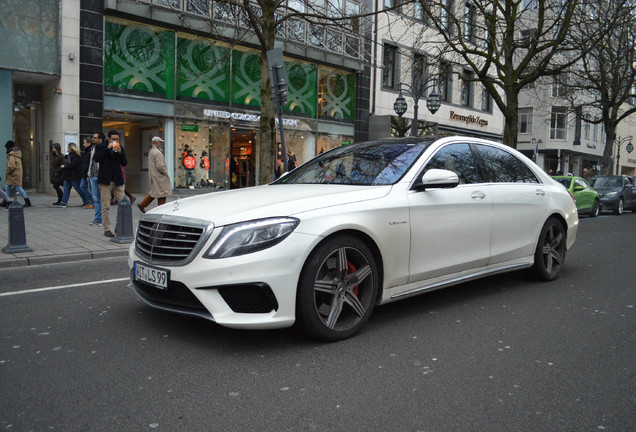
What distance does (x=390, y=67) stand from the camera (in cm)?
2666

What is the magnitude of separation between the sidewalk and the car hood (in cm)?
374

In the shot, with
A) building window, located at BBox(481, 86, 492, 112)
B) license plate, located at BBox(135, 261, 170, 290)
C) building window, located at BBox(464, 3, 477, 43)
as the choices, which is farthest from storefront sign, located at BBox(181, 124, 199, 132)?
building window, located at BBox(481, 86, 492, 112)

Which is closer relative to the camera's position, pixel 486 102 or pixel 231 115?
pixel 231 115

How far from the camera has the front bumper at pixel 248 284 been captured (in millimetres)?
3320

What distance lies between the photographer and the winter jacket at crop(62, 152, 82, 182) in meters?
13.3

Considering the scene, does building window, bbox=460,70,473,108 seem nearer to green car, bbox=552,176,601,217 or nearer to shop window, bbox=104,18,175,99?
green car, bbox=552,176,601,217

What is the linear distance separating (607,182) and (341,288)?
19.6 metres

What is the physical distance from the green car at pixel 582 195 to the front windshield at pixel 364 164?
12.3m

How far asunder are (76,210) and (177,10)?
786 centimetres

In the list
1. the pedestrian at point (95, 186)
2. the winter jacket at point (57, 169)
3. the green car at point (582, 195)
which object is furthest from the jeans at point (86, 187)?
the green car at point (582, 195)

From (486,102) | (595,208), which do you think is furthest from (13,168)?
(486,102)

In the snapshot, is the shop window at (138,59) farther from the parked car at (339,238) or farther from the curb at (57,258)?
the parked car at (339,238)

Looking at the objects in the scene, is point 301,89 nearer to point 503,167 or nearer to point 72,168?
point 72,168

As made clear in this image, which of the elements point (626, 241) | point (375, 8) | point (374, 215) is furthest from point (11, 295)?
point (375, 8)
